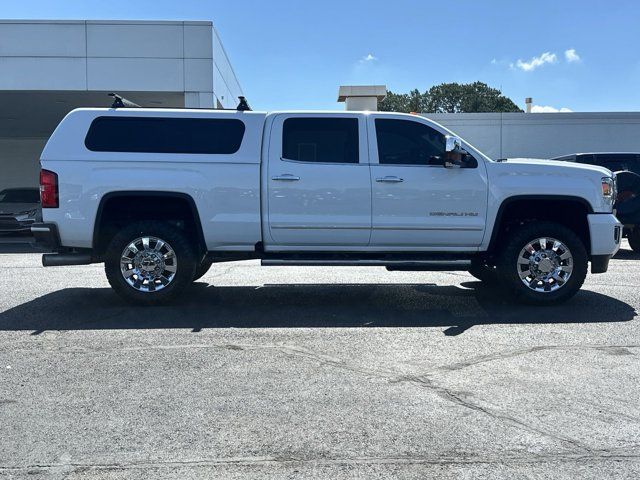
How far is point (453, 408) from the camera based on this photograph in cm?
409

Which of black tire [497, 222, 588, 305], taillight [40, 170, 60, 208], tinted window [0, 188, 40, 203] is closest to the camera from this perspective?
taillight [40, 170, 60, 208]

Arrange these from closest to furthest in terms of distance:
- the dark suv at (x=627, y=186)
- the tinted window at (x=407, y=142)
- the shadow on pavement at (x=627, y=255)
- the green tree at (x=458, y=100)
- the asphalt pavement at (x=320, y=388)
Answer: the asphalt pavement at (x=320, y=388) → the tinted window at (x=407, y=142) → the dark suv at (x=627, y=186) → the shadow on pavement at (x=627, y=255) → the green tree at (x=458, y=100)

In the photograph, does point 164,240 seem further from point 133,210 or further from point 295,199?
point 295,199

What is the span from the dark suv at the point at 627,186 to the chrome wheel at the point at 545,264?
520 centimetres

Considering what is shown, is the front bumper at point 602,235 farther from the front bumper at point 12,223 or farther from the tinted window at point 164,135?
the front bumper at point 12,223

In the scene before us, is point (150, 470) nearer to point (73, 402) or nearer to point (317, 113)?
point (73, 402)

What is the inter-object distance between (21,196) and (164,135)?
12687 mm

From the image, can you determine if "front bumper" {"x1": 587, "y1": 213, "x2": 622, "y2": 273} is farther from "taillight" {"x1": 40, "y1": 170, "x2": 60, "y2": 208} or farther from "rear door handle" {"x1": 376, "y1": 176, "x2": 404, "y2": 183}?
"taillight" {"x1": 40, "y1": 170, "x2": 60, "y2": 208}

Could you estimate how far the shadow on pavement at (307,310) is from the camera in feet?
21.3

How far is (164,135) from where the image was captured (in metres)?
7.13

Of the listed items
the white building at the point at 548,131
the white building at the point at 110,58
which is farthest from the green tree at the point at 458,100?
the white building at the point at 110,58

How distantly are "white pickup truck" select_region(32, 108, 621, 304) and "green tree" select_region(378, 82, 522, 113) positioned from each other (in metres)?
66.2

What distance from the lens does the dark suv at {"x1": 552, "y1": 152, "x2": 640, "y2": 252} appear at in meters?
11.6

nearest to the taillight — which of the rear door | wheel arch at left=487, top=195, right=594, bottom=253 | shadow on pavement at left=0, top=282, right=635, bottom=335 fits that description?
shadow on pavement at left=0, top=282, right=635, bottom=335
